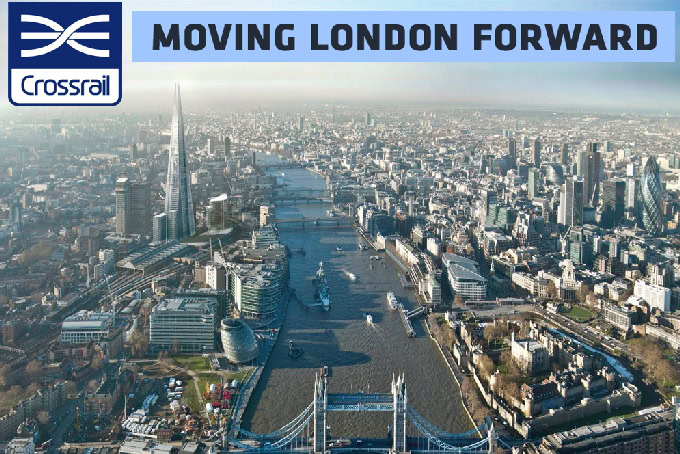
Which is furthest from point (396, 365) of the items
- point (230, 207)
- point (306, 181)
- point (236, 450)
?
point (306, 181)

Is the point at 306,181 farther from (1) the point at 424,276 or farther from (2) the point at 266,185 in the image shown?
(1) the point at 424,276

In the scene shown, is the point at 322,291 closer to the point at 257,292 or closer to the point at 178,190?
the point at 257,292

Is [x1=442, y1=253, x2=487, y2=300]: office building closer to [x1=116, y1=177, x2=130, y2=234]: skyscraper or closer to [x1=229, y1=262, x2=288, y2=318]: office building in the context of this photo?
[x1=229, y1=262, x2=288, y2=318]: office building

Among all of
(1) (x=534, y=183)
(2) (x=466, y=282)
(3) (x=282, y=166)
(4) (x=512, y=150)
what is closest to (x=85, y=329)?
(2) (x=466, y=282)

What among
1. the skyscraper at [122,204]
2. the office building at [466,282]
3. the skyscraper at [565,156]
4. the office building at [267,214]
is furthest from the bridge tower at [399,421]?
the skyscraper at [565,156]

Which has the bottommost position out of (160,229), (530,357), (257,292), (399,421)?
(399,421)

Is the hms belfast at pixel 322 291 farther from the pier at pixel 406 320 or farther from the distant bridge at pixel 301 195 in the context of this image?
the distant bridge at pixel 301 195
